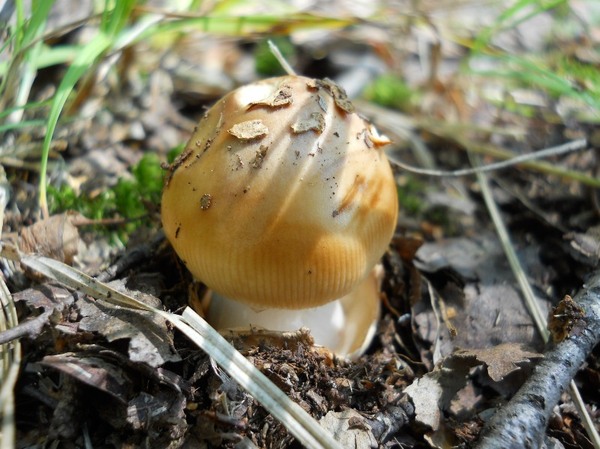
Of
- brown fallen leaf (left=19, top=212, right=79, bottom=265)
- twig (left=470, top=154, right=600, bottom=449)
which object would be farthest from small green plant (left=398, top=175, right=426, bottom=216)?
brown fallen leaf (left=19, top=212, right=79, bottom=265)

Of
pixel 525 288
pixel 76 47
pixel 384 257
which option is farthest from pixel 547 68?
pixel 76 47

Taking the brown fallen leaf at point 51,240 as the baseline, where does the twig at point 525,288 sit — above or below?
below

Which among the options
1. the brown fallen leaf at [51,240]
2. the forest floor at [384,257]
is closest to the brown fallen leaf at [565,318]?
the forest floor at [384,257]

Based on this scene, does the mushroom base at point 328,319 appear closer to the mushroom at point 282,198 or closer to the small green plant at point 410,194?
the mushroom at point 282,198

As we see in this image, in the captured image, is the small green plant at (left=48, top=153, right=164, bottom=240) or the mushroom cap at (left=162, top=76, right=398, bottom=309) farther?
the small green plant at (left=48, top=153, right=164, bottom=240)

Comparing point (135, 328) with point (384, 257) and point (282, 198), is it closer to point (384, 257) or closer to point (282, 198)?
point (282, 198)

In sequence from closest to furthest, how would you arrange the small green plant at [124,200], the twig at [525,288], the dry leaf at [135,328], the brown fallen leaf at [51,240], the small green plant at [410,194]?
the dry leaf at [135,328], the twig at [525,288], the brown fallen leaf at [51,240], the small green plant at [124,200], the small green plant at [410,194]

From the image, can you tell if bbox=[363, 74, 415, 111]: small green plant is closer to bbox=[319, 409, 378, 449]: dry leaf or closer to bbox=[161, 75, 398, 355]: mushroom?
bbox=[161, 75, 398, 355]: mushroom
